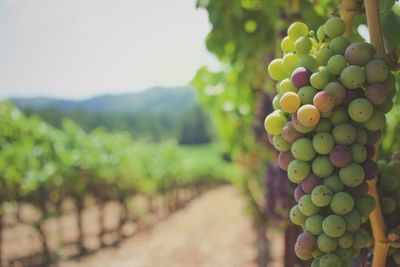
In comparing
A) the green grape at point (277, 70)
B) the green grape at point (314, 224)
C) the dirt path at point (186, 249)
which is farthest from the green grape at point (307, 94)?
the dirt path at point (186, 249)

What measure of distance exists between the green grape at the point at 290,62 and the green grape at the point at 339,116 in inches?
8.3

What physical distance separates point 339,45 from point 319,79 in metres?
0.14

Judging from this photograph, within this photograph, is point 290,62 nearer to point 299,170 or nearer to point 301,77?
point 301,77

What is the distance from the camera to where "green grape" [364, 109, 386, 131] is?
3.78 feet

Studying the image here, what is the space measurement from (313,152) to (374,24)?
39cm

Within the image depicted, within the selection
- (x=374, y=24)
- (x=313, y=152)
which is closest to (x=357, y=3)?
(x=374, y=24)

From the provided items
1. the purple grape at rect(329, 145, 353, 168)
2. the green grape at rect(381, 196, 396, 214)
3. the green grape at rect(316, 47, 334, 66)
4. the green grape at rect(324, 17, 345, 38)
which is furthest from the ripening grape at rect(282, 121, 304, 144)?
the green grape at rect(381, 196, 396, 214)

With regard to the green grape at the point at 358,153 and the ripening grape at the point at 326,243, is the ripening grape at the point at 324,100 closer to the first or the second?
the green grape at the point at 358,153

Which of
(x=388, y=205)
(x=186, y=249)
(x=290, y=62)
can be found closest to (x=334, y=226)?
(x=388, y=205)

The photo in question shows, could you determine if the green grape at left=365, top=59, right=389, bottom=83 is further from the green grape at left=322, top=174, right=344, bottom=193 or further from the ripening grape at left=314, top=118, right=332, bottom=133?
the green grape at left=322, top=174, right=344, bottom=193

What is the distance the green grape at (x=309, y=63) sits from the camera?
124cm

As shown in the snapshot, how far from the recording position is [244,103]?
4309 millimetres

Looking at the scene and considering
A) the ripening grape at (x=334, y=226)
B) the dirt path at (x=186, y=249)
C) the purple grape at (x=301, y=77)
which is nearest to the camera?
the ripening grape at (x=334, y=226)

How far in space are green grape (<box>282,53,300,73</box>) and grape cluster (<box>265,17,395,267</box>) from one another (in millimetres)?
79
